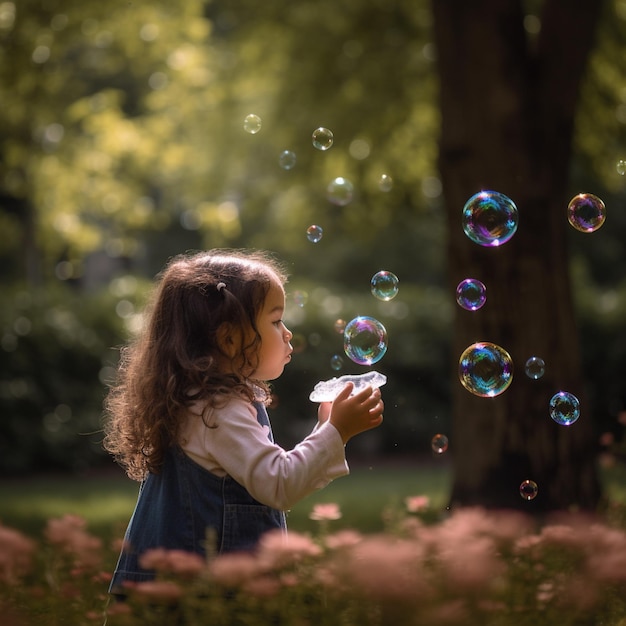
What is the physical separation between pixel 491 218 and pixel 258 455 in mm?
2335

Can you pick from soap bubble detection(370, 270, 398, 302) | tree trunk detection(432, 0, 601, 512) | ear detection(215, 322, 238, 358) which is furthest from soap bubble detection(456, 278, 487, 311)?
ear detection(215, 322, 238, 358)

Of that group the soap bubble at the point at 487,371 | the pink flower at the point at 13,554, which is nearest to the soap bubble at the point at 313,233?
the soap bubble at the point at 487,371

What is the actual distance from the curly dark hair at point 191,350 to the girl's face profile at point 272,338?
0.02 meters

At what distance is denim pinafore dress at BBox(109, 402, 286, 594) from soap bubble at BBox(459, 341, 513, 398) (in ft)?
5.28

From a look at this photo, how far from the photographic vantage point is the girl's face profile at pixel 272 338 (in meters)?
2.82

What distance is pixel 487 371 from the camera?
4125 millimetres

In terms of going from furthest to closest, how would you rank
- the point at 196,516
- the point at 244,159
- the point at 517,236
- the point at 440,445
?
the point at 244,159
the point at 517,236
the point at 440,445
the point at 196,516

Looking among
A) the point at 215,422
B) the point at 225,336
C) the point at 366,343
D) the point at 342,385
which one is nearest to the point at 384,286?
the point at 366,343

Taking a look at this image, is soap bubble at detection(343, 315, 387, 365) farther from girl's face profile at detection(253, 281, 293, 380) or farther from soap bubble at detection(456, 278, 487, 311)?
girl's face profile at detection(253, 281, 293, 380)

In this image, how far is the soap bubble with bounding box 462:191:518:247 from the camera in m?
4.54

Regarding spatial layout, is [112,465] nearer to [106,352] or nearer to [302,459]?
[106,352]

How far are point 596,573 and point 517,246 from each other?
162 inches

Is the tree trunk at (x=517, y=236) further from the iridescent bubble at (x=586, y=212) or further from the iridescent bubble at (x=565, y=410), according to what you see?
the iridescent bubble at (x=565, y=410)

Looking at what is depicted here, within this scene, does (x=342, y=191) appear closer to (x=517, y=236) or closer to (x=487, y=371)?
(x=517, y=236)
